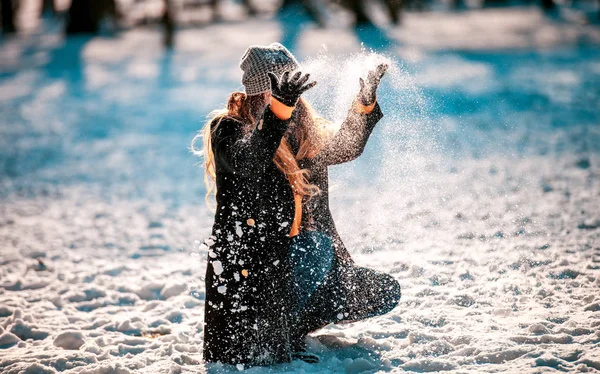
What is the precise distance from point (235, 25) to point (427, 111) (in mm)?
12874

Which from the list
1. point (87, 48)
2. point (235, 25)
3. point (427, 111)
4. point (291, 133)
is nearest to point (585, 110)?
point (427, 111)

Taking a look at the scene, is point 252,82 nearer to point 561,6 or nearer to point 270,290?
point 270,290

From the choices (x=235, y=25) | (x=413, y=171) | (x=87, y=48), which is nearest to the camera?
→ (x=413, y=171)

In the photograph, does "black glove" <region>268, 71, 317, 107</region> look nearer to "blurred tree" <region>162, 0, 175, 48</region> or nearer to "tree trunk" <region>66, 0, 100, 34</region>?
"blurred tree" <region>162, 0, 175, 48</region>

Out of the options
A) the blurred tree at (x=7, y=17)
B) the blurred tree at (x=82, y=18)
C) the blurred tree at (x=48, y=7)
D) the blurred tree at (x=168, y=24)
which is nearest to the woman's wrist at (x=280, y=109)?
the blurred tree at (x=168, y=24)

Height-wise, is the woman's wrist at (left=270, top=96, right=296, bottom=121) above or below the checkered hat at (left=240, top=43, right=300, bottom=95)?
below

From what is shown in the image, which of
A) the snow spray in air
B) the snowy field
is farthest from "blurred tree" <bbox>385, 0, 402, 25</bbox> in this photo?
the snow spray in air

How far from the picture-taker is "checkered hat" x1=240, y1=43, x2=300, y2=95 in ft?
9.88

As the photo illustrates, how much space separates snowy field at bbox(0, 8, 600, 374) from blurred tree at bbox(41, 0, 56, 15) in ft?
48.9

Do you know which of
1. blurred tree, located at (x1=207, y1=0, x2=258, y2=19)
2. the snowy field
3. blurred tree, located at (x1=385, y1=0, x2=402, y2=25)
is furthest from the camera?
blurred tree, located at (x1=207, y1=0, x2=258, y2=19)

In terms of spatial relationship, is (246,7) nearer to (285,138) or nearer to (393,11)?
(393,11)

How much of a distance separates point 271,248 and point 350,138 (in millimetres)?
699

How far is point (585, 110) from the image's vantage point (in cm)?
897

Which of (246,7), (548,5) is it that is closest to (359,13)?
(548,5)
